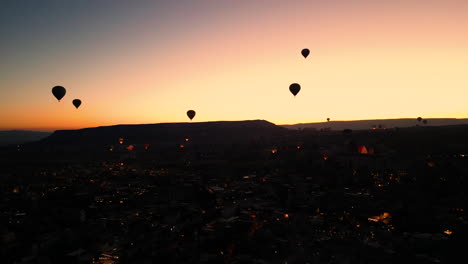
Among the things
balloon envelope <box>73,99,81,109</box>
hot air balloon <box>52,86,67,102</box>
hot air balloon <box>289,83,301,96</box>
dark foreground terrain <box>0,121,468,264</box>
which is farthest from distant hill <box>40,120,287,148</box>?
dark foreground terrain <box>0,121,468,264</box>

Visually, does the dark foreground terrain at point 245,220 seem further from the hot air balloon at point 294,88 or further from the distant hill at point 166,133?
the distant hill at point 166,133

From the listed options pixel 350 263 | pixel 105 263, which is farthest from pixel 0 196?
pixel 350 263

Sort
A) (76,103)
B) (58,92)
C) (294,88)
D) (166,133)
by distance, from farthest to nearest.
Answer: (166,133) < (76,103) < (294,88) < (58,92)

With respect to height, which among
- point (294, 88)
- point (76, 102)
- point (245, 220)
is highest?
point (76, 102)

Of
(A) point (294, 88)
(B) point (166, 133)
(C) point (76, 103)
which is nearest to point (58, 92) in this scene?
(C) point (76, 103)

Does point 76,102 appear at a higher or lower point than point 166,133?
higher

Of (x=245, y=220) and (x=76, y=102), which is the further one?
(x=76, y=102)

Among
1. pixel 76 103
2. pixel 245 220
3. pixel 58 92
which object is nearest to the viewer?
pixel 245 220

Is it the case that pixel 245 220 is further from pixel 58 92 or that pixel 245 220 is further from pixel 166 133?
pixel 166 133

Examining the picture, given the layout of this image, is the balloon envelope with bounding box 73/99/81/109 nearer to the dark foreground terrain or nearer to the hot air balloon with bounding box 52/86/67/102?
the hot air balloon with bounding box 52/86/67/102
